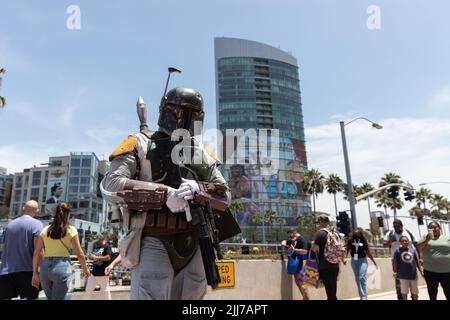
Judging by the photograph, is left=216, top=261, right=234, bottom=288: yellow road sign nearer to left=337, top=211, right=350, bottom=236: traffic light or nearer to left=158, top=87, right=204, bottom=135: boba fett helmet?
left=158, top=87, right=204, bottom=135: boba fett helmet

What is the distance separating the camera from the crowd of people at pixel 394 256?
18.6 feet

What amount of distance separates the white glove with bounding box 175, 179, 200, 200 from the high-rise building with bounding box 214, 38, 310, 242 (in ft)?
282

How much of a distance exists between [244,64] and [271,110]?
1555 centimetres

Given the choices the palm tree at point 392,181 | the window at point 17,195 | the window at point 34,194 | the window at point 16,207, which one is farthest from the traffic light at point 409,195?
the window at point 16,207

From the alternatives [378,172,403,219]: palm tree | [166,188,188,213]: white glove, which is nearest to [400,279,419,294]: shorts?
Result: [166,188,188,213]: white glove

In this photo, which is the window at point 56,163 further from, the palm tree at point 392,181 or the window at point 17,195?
the palm tree at point 392,181

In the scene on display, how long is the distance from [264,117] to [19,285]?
94.6 metres

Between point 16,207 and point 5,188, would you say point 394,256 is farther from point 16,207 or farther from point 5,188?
point 5,188

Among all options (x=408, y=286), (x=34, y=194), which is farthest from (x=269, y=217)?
(x=34, y=194)

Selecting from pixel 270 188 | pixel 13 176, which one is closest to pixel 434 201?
pixel 270 188

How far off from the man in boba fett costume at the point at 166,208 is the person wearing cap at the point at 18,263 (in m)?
2.58

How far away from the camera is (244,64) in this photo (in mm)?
100625

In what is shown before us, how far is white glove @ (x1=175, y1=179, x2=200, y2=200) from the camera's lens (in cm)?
249
